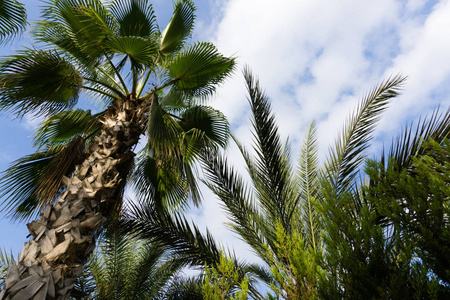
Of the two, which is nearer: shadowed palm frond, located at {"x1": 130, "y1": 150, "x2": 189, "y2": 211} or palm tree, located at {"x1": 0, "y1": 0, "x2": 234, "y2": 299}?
palm tree, located at {"x1": 0, "y1": 0, "x2": 234, "y2": 299}

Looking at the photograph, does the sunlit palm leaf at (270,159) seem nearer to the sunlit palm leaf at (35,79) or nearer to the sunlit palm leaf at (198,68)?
the sunlit palm leaf at (198,68)

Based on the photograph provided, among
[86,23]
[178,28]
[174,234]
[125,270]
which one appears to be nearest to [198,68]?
[178,28]

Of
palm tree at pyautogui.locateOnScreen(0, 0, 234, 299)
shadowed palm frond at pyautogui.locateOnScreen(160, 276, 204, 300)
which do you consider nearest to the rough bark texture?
palm tree at pyautogui.locateOnScreen(0, 0, 234, 299)

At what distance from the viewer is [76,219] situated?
4.13 m

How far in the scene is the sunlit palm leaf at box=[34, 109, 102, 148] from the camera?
661cm

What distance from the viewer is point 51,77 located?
17.4 feet

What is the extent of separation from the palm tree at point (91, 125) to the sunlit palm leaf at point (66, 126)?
19 mm

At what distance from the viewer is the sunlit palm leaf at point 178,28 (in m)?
5.98

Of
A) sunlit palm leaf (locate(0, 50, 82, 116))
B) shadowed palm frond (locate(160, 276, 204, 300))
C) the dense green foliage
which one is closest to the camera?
the dense green foliage

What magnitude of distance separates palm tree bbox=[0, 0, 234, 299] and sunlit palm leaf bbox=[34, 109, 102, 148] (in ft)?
0.06

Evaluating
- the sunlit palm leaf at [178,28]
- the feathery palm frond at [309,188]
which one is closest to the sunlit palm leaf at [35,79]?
the sunlit palm leaf at [178,28]

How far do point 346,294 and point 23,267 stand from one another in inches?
129

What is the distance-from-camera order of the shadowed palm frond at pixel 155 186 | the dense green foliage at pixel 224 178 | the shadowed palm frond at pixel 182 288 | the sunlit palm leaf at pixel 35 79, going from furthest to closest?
the shadowed palm frond at pixel 182 288 → the shadowed palm frond at pixel 155 186 → the sunlit palm leaf at pixel 35 79 → the dense green foliage at pixel 224 178

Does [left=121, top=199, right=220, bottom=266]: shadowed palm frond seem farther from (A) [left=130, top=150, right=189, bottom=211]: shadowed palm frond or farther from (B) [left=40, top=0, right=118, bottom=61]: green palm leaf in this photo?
(B) [left=40, top=0, right=118, bottom=61]: green palm leaf
